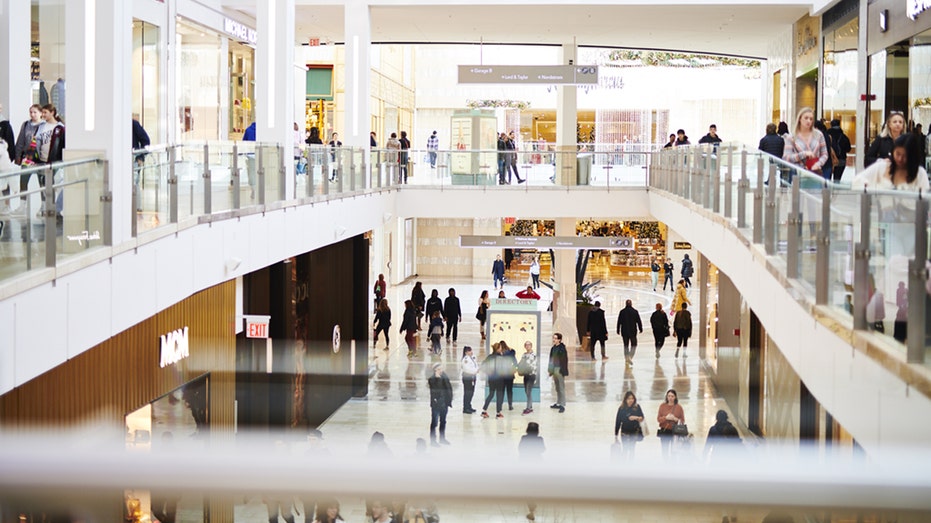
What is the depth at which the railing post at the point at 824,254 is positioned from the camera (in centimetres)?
712

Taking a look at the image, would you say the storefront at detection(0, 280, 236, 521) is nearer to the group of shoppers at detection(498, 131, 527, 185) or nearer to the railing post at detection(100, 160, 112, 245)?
the railing post at detection(100, 160, 112, 245)

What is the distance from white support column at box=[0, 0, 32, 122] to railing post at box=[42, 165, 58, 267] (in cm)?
776

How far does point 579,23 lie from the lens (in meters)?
26.8

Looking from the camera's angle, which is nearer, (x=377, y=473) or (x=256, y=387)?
(x=377, y=473)

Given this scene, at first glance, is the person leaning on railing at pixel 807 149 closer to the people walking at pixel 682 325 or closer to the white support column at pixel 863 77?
the white support column at pixel 863 77

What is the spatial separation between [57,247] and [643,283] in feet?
107

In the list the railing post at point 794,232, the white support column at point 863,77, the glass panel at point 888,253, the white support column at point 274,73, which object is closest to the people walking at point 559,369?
the white support column at point 863,77

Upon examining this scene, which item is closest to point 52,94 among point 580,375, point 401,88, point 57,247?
point 57,247

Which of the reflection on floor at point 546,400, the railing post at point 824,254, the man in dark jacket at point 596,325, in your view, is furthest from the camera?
the man in dark jacket at point 596,325

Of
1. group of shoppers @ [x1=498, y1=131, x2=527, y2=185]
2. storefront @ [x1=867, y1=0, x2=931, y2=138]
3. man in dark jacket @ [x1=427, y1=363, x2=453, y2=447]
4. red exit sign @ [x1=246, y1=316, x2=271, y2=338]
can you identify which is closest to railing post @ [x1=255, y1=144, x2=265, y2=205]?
red exit sign @ [x1=246, y1=316, x2=271, y2=338]

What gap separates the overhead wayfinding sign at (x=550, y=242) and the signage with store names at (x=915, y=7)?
9.95 meters

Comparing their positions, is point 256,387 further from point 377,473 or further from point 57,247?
point 377,473

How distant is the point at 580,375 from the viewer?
22453mm

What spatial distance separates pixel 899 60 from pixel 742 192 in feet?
22.6
